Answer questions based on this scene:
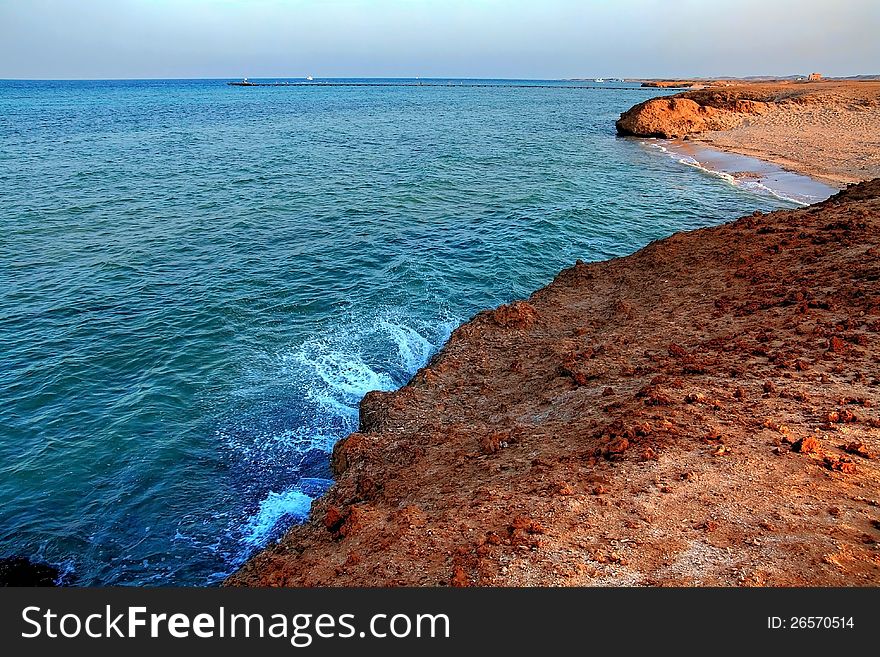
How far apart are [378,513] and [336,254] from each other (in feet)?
56.9

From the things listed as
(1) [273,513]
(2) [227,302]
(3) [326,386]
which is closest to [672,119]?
(2) [227,302]

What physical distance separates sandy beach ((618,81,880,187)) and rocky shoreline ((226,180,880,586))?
→ 33.8 m

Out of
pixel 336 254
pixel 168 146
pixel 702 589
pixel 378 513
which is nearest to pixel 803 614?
pixel 702 589

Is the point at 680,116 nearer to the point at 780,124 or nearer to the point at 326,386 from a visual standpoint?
the point at 780,124

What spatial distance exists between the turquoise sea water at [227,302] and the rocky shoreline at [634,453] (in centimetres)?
260

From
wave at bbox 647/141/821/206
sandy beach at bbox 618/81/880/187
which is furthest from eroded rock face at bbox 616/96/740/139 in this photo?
wave at bbox 647/141/821/206

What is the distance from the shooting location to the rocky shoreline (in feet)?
21.6

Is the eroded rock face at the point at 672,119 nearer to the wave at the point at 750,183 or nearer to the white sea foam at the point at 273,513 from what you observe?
the wave at the point at 750,183

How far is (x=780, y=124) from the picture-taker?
57.7 m

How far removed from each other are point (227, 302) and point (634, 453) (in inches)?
613

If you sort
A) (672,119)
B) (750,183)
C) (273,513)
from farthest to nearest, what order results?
(672,119) → (750,183) → (273,513)

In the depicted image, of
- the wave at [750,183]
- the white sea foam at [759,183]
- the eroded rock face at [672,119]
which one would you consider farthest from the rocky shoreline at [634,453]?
the eroded rock face at [672,119]

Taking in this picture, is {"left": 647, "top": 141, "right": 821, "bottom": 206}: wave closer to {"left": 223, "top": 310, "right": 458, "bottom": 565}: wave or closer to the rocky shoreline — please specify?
the rocky shoreline

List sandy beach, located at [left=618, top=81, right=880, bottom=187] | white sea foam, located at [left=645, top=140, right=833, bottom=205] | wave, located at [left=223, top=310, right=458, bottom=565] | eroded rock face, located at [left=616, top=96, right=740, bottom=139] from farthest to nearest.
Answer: eroded rock face, located at [left=616, top=96, right=740, bottom=139], sandy beach, located at [left=618, top=81, right=880, bottom=187], white sea foam, located at [left=645, top=140, right=833, bottom=205], wave, located at [left=223, top=310, right=458, bottom=565]
